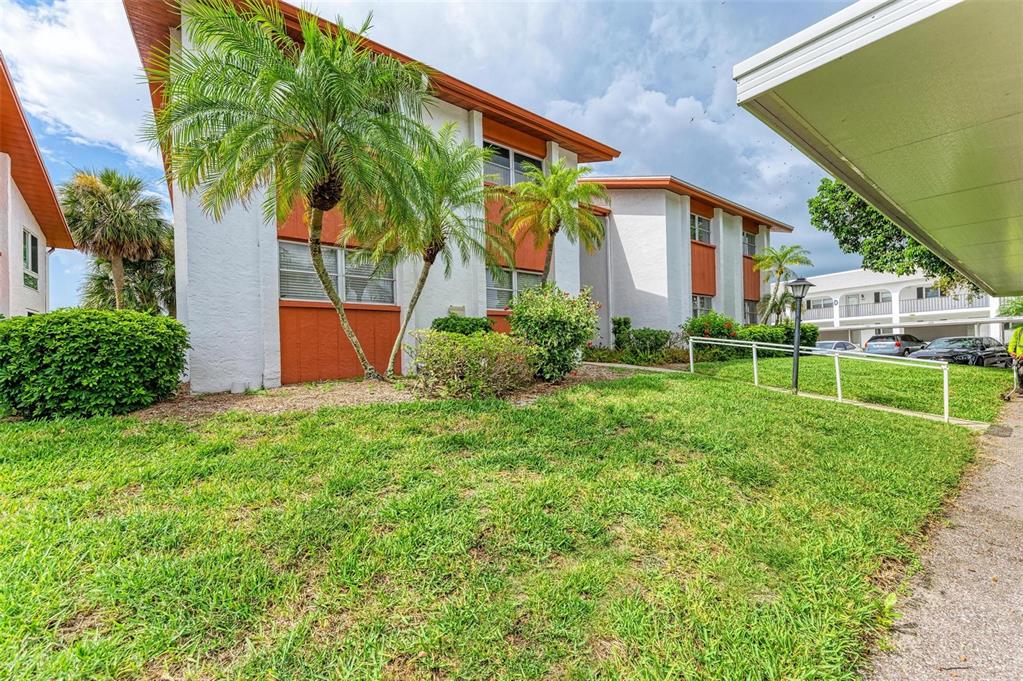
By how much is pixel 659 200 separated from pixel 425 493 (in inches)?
675

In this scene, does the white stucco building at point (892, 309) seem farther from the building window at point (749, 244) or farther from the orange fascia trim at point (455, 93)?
the orange fascia trim at point (455, 93)

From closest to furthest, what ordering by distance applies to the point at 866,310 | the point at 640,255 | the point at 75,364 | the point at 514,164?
the point at 75,364, the point at 514,164, the point at 640,255, the point at 866,310

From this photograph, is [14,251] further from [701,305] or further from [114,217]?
[701,305]

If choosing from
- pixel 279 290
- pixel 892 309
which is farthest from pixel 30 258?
pixel 892 309

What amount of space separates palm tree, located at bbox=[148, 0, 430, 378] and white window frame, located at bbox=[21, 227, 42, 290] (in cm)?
1172

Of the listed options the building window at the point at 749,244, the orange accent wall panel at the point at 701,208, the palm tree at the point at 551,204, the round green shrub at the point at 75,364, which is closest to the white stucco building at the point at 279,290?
the palm tree at the point at 551,204

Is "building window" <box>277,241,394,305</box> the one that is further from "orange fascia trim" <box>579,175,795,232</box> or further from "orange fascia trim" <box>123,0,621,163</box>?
"orange fascia trim" <box>579,175,795,232</box>

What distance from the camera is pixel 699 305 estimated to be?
1997 centimetres

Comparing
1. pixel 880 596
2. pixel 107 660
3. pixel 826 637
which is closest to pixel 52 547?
pixel 107 660

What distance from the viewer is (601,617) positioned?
2.55 m

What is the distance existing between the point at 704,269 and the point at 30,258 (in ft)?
84.5

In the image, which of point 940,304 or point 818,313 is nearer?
point 940,304

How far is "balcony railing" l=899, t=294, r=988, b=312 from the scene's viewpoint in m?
31.1

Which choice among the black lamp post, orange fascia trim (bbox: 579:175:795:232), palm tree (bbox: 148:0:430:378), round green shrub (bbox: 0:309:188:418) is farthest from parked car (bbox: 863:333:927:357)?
round green shrub (bbox: 0:309:188:418)
